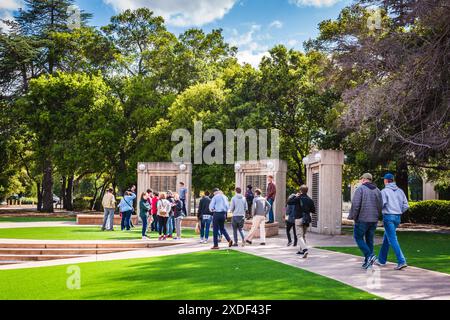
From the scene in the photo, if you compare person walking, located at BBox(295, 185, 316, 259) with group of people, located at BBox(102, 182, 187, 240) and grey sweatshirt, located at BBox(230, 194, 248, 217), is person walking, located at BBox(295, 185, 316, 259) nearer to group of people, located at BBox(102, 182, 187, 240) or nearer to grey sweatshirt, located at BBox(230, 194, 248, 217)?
grey sweatshirt, located at BBox(230, 194, 248, 217)

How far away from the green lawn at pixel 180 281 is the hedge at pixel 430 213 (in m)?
23.8

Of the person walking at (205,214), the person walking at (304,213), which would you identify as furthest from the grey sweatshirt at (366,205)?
the person walking at (205,214)

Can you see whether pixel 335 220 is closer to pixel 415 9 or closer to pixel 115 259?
pixel 415 9

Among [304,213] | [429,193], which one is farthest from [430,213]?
[304,213]

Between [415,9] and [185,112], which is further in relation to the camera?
[185,112]

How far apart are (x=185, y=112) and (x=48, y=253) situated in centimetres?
1989

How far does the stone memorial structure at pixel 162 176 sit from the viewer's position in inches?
1146

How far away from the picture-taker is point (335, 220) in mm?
21828

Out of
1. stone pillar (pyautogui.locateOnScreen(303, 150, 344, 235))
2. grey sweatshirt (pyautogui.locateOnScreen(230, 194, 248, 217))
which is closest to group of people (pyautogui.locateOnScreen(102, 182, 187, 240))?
grey sweatshirt (pyautogui.locateOnScreen(230, 194, 248, 217))

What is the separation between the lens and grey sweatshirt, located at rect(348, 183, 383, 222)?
10727 millimetres

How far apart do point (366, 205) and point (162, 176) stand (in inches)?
780

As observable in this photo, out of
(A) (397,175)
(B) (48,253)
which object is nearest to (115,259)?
(B) (48,253)

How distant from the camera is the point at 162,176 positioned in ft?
96.5

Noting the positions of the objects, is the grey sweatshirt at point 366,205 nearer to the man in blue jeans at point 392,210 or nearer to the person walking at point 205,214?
the man in blue jeans at point 392,210
